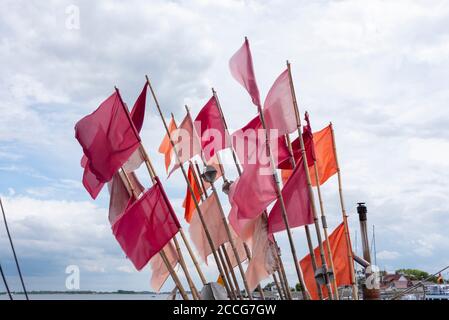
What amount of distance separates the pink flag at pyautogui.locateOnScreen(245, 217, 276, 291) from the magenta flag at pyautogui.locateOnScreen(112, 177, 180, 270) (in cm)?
178

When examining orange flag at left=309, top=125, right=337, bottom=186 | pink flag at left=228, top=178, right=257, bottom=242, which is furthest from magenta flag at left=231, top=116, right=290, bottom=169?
orange flag at left=309, top=125, right=337, bottom=186

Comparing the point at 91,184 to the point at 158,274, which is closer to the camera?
the point at 91,184

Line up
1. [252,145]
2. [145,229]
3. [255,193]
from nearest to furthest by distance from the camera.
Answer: [145,229] < [255,193] < [252,145]

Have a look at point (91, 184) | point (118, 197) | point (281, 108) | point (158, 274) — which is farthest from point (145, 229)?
point (158, 274)

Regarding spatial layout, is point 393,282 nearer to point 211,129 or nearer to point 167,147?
point 167,147

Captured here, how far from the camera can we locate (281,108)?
11570mm

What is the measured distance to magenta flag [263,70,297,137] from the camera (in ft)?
37.7

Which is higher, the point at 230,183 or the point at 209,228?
the point at 230,183

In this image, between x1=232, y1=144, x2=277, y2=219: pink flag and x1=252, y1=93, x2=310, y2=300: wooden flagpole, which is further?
x1=232, y1=144, x2=277, y2=219: pink flag

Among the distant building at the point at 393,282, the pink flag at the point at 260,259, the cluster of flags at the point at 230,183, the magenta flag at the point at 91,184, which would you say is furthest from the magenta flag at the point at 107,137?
the distant building at the point at 393,282

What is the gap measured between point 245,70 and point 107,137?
2.95 metres

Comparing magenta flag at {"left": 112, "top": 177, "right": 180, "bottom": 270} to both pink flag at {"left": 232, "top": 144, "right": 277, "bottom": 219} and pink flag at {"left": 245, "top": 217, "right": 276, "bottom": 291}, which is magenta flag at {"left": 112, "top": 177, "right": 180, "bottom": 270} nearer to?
pink flag at {"left": 232, "top": 144, "right": 277, "bottom": 219}
